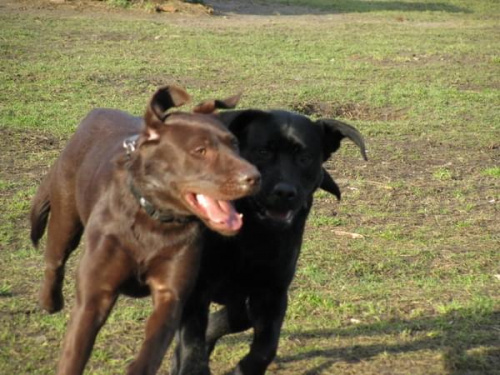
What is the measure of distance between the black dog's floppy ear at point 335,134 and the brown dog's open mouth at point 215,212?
1.37 meters

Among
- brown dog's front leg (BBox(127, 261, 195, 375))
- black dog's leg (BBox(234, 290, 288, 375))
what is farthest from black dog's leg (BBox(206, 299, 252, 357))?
brown dog's front leg (BBox(127, 261, 195, 375))

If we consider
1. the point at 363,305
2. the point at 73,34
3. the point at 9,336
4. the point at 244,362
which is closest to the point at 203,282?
the point at 244,362

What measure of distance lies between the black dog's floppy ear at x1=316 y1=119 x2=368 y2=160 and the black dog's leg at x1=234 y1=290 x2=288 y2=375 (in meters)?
0.86

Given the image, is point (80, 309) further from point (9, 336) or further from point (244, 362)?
point (9, 336)

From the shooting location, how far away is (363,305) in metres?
6.61

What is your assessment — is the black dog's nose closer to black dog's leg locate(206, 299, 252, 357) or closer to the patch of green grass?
black dog's leg locate(206, 299, 252, 357)

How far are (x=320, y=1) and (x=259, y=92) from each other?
14975 millimetres

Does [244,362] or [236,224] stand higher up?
[236,224]

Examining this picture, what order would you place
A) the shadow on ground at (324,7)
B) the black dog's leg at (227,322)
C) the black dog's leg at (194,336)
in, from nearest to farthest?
the black dog's leg at (194,336), the black dog's leg at (227,322), the shadow on ground at (324,7)

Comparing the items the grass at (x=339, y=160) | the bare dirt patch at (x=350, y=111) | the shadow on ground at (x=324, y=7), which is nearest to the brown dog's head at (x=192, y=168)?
the grass at (x=339, y=160)

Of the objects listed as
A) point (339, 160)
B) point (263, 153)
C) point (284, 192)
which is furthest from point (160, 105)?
point (339, 160)

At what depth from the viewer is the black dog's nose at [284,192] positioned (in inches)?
199

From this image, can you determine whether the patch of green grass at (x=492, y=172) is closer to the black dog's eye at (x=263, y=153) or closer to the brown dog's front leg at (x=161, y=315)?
the black dog's eye at (x=263, y=153)

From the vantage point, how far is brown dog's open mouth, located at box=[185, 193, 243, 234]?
420 cm
